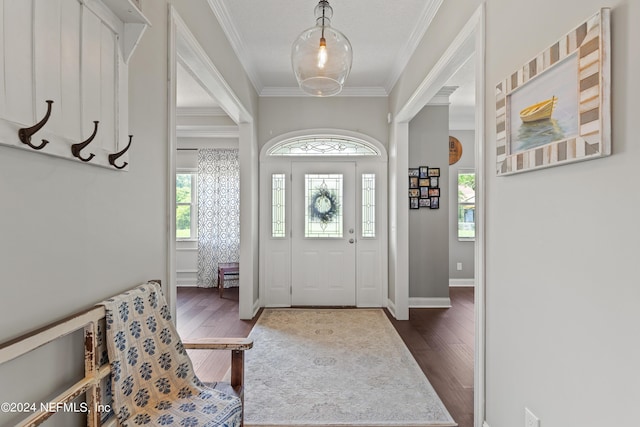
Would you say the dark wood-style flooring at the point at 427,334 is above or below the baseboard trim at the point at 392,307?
below

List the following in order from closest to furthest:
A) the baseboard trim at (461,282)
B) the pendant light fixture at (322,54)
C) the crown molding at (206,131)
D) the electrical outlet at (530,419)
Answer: the electrical outlet at (530,419) < the pendant light fixture at (322,54) < the crown molding at (206,131) < the baseboard trim at (461,282)

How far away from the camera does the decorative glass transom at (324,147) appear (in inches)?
188

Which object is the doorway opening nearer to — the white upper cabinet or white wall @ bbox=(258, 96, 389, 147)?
white wall @ bbox=(258, 96, 389, 147)

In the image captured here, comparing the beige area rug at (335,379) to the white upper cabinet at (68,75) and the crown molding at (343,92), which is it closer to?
the white upper cabinet at (68,75)

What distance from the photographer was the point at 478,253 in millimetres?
1966

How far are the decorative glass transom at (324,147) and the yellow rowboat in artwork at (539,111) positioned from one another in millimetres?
3312

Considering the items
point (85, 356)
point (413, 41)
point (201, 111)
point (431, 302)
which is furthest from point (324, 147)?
point (85, 356)

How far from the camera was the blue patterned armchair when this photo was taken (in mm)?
1273

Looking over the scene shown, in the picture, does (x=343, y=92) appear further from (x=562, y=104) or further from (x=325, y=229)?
(x=562, y=104)

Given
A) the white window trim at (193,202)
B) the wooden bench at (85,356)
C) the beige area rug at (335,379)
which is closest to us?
the wooden bench at (85,356)

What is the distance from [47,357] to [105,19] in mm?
1224

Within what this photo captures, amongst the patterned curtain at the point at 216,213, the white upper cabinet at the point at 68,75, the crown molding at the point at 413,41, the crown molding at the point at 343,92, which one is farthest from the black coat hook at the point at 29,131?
the patterned curtain at the point at 216,213

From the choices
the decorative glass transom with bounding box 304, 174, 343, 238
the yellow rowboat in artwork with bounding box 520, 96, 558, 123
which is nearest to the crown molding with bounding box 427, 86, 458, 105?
the decorative glass transom with bounding box 304, 174, 343, 238

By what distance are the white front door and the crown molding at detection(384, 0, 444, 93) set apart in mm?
1250
